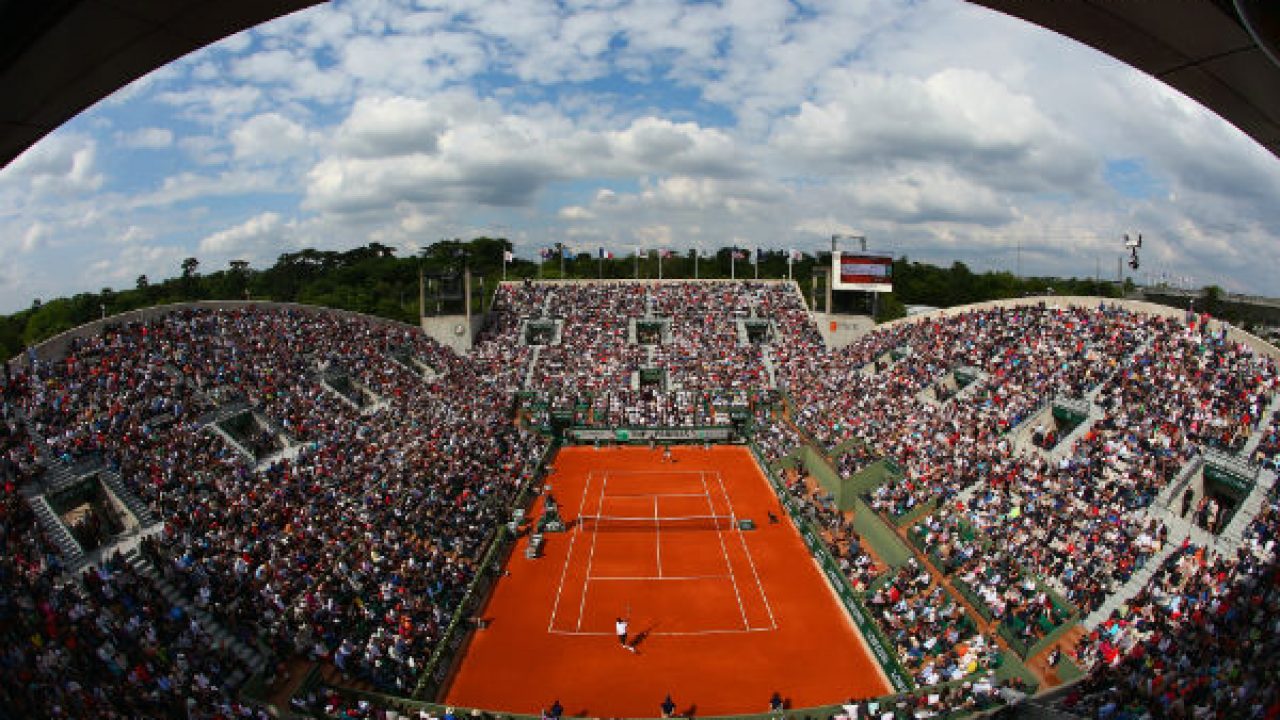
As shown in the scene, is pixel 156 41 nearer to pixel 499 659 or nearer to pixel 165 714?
pixel 165 714

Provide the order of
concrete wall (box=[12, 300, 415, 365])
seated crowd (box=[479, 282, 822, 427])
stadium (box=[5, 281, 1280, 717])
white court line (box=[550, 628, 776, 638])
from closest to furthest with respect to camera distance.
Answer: stadium (box=[5, 281, 1280, 717]) → white court line (box=[550, 628, 776, 638]) → concrete wall (box=[12, 300, 415, 365]) → seated crowd (box=[479, 282, 822, 427])

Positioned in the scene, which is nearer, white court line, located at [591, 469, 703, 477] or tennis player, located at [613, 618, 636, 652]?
tennis player, located at [613, 618, 636, 652]

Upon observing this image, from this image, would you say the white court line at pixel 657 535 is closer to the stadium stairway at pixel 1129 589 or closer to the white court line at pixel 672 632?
the white court line at pixel 672 632

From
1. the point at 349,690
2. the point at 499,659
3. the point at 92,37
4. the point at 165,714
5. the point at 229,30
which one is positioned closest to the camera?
the point at 92,37

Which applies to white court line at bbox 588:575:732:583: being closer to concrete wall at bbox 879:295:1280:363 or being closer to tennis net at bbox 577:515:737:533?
tennis net at bbox 577:515:737:533

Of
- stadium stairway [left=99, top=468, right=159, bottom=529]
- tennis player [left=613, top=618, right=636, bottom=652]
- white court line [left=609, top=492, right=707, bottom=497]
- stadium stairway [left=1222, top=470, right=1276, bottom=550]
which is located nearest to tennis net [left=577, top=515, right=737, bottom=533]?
white court line [left=609, top=492, right=707, bottom=497]

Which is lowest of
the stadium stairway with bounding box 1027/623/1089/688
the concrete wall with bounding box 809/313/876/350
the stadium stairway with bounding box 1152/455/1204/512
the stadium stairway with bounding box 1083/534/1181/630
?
the stadium stairway with bounding box 1027/623/1089/688

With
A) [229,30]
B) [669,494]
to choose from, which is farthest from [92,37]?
[669,494]
